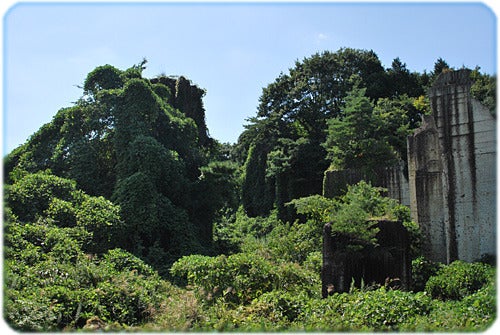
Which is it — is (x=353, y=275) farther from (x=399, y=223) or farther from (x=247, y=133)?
(x=247, y=133)

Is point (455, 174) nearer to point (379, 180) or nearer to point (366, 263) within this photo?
point (379, 180)

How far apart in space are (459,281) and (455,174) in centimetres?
272

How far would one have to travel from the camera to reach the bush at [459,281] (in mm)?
9148

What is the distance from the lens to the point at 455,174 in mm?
11195

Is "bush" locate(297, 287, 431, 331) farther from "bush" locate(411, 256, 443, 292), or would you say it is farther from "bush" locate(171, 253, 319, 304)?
"bush" locate(411, 256, 443, 292)

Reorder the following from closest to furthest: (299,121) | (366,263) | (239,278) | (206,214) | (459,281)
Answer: (366,263), (459,281), (239,278), (206,214), (299,121)

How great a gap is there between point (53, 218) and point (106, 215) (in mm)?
1267

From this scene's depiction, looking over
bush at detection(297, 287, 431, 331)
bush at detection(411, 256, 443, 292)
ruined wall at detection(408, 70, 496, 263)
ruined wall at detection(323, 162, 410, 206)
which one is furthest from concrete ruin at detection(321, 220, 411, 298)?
ruined wall at detection(323, 162, 410, 206)

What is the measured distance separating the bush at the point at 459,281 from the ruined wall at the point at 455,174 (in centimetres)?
118

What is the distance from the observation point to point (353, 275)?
29.2ft

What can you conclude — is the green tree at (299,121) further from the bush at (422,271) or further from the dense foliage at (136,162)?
the bush at (422,271)

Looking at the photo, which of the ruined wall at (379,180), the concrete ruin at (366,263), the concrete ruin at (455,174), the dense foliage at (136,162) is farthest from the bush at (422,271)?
the dense foliage at (136,162)

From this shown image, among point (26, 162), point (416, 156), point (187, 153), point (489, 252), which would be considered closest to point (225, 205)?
point (187, 153)

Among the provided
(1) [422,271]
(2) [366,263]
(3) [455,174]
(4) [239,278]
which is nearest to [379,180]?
(3) [455,174]
